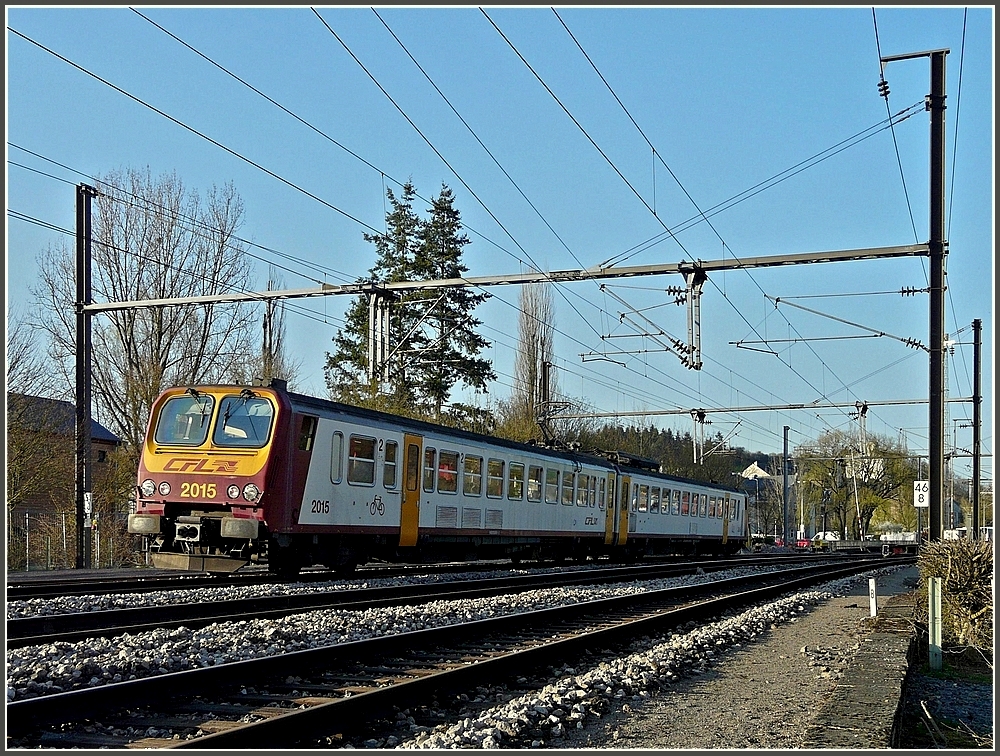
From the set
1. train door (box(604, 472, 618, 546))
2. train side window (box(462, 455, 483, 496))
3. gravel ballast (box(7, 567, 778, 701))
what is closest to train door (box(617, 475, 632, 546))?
train door (box(604, 472, 618, 546))

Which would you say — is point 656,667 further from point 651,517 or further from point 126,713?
point 651,517

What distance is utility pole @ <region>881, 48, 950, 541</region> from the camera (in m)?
16.4

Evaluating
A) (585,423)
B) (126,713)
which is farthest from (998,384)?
(585,423)

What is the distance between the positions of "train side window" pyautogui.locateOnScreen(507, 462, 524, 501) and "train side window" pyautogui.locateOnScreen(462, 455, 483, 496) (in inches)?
56.0

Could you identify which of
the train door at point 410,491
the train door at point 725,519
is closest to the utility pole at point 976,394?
the train door at point 725,519

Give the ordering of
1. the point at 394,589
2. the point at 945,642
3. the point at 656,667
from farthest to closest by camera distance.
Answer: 1. the point at 394,589
2. the point at 945,642
3. the point at 656,667

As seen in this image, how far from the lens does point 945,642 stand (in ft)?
40.1

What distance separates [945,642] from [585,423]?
44.4 metres

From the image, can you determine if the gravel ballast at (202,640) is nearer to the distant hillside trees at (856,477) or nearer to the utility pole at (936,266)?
the utility pole at (936,266)

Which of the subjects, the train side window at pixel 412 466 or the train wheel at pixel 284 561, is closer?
the train wheel at pixel 284 561

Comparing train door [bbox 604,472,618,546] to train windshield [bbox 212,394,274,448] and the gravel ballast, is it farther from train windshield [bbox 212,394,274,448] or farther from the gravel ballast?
train windshield [bbox 212,394,274,448]

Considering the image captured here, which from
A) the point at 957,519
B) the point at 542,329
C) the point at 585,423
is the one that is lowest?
the point at 957,519

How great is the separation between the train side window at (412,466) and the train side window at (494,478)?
9.97 ft

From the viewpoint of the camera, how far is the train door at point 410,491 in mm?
18562
